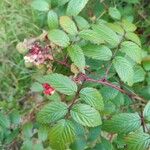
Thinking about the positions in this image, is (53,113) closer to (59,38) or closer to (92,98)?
(92,98)

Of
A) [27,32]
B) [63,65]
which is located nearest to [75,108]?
[63,65]

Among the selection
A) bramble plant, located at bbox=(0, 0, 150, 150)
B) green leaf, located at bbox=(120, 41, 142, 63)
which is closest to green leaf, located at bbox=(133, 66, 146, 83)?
bramble plant, located at bbox=(0, 0, 150, 150)

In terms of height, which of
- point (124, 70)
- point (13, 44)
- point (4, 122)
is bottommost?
point (13, 44)

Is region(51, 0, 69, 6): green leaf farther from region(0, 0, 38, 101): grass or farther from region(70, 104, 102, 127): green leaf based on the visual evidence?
region(0, 0, 38, 101): grass

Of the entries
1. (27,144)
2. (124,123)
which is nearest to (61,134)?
(124,123)

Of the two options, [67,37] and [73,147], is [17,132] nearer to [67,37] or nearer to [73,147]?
[73,147]
